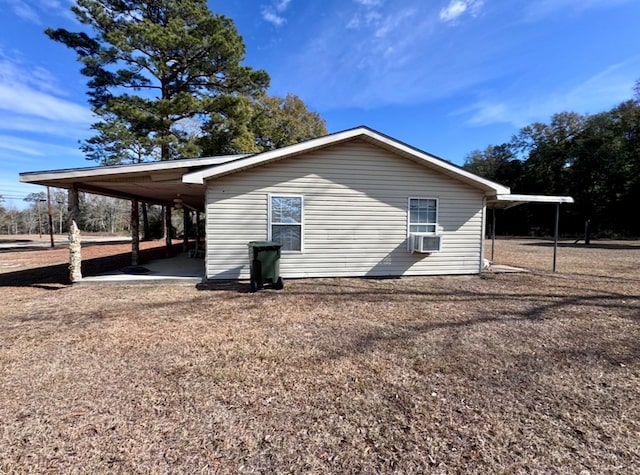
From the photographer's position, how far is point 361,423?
7.56ft

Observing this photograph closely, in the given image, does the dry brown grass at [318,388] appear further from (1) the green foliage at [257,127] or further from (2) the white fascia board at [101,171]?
(1) the green foliage at [257,127]

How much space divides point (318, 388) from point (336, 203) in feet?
17.1

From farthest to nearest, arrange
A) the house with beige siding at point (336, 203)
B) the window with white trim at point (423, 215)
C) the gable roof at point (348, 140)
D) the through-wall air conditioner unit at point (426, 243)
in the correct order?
the window with white trim at point (423, 215), the through-wall air conditioner unit at point (426, 243), the house with beige siding at point (336, 203), the gable roof at point (348, 140)

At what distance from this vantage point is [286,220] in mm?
7398

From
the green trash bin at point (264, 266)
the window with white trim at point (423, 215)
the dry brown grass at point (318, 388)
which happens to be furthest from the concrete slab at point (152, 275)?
the window with white trim at point (423, 215)

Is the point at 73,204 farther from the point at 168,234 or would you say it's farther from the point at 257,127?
the point at 257,127

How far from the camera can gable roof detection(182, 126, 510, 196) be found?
6.68m

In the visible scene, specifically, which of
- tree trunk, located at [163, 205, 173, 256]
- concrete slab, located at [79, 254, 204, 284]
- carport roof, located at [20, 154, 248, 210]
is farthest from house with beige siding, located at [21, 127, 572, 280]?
tree trunk, located at [163, 205, 173, 256]

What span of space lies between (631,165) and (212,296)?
33.6 metres

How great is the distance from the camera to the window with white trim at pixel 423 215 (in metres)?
7.94

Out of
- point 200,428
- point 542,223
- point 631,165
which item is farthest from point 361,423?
point 542,223

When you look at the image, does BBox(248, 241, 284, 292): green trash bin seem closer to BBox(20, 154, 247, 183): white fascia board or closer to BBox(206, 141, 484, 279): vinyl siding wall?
BBox(206, 141, 484, 279): vinyl siding wall

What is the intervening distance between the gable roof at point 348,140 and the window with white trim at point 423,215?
82cm

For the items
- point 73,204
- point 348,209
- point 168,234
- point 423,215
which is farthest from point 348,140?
point 168,234
